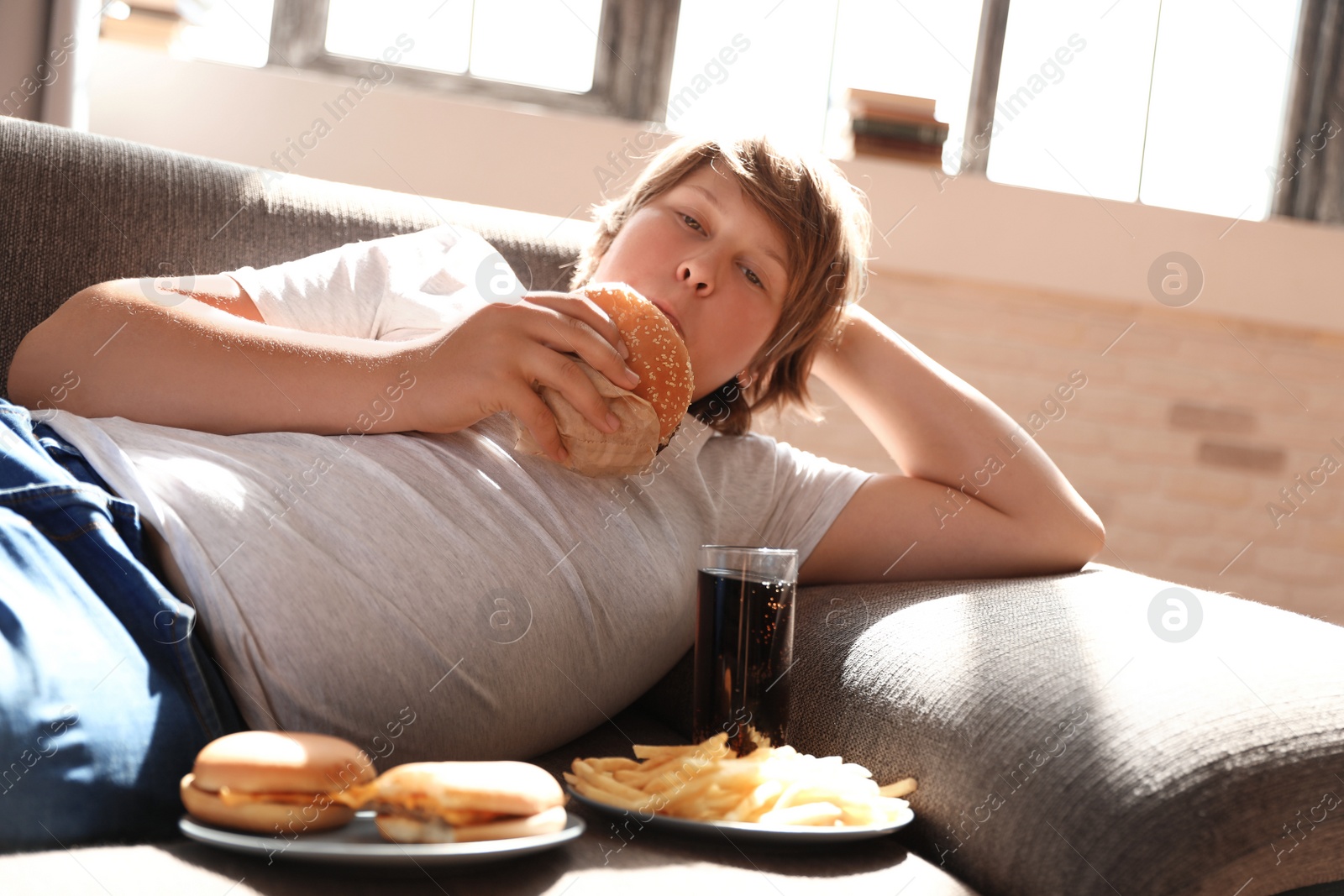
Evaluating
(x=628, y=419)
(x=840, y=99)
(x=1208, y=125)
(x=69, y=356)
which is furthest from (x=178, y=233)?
(x=1208, y=125)

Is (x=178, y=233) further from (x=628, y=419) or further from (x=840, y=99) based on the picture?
(x=840, y=99)

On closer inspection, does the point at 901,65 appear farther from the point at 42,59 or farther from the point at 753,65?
the point at 42,59

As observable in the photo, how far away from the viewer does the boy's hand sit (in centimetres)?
108

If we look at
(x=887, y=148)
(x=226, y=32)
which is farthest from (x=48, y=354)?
(x=887, y=148)

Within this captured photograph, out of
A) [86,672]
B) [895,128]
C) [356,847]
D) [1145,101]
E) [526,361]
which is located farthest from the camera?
[1145,101]

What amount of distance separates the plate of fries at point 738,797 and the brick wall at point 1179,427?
2.11 m

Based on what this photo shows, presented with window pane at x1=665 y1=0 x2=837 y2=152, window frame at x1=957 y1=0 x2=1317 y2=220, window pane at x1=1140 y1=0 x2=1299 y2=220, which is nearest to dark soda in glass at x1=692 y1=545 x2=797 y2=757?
window pane at x1=665 y1=0 x2=837 y2=152

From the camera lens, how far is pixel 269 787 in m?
0.69

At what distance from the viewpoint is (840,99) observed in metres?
3.01

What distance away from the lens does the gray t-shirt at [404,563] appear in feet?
3.13

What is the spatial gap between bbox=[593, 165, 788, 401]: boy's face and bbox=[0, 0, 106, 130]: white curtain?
132 centimetres

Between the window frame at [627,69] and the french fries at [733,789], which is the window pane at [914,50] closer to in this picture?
the window frame at [627,69]

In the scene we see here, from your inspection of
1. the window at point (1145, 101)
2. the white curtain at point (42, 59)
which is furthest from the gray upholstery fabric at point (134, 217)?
the window at point (1145, 101)

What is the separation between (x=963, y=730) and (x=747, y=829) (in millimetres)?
257
